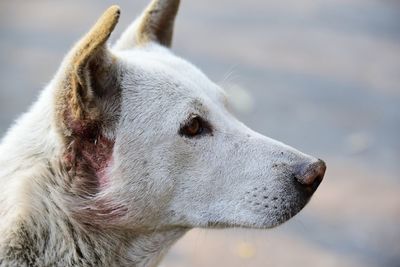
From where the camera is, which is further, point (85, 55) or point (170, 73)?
point (170, 73)

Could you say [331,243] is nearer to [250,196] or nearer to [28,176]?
[250,196]

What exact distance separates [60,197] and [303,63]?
6964mm

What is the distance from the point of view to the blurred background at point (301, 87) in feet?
22.5

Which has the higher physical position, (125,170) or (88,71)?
(88,71)

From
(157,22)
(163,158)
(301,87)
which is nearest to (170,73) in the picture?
(163,158)

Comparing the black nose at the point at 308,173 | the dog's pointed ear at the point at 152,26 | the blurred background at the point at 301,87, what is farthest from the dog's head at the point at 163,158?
the blurred background at the point at 301,87

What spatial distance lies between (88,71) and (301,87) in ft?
21.0

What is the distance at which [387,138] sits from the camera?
8.74 metres

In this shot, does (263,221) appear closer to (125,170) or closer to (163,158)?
(163,158)

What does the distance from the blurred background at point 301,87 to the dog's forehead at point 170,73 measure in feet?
6.62

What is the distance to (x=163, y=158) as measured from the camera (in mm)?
3779

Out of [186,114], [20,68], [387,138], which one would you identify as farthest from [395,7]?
[186,114]

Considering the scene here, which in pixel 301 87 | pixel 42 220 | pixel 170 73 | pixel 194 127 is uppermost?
pixel 170 73

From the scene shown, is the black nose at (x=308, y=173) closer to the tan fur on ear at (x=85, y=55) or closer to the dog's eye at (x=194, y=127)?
the dog's eye at (x=194, y=127)
